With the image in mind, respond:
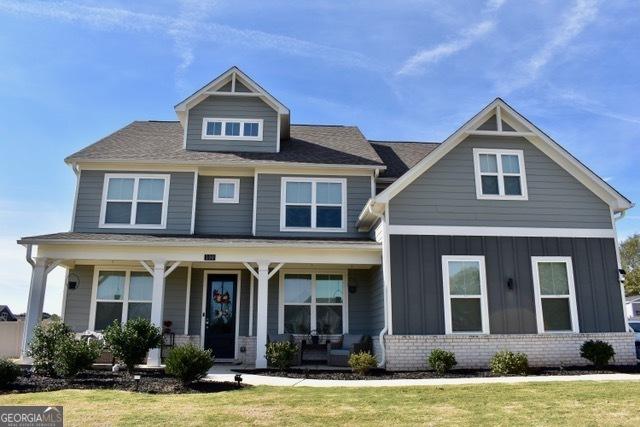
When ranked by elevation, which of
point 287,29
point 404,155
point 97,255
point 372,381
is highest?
point 287,29

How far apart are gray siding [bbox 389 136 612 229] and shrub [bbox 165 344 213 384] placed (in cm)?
588

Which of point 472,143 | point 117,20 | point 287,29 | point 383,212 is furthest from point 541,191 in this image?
point 117,20

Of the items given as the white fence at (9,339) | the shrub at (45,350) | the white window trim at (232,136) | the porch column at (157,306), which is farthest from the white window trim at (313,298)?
the white fence at (9,339)

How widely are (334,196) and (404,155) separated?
14.4ft

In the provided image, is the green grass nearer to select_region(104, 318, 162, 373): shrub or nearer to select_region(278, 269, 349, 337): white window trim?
select_region(104, 318, 162, 373): shrub

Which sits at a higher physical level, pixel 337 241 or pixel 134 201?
pixel 134 201

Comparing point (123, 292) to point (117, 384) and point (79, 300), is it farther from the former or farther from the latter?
point (117, 384)

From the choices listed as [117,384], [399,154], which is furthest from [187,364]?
[399,154]

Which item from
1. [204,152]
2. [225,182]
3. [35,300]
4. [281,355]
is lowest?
[281,355]

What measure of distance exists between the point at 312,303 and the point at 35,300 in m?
7.39

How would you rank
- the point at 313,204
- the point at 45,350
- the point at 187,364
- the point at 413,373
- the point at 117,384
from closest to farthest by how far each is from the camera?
the point at 187,364 < the point at 117,384 < the point at 45,350 < the point at 413,373 < the point at 313,204

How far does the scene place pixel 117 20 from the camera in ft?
39.3

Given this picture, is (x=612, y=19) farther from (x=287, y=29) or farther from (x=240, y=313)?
(x=240, y=313)

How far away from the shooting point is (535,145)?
13891 mm
